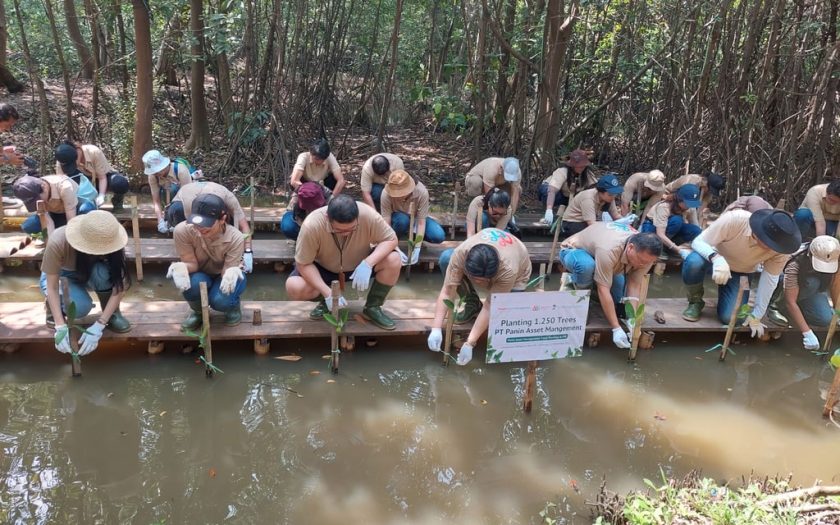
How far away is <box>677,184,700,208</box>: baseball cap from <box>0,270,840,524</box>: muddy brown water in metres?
1.76

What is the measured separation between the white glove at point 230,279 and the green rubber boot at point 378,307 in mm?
979

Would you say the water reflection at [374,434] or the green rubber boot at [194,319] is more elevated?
the green rubber boot at [194,319]

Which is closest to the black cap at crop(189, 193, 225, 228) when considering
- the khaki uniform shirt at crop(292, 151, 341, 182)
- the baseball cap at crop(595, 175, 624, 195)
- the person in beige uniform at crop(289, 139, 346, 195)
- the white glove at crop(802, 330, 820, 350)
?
the person in beige uniform at crop(289, 139, 346, 195)

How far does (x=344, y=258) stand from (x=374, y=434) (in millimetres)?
1347

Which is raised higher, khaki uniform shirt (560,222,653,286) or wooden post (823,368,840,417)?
khaki uniform shirt (560,222,653,286)

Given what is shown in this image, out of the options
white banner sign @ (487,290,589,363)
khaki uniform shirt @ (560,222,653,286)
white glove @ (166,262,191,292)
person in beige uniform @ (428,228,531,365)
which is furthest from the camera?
khaki uniform shirt @ (560,222,653,286)

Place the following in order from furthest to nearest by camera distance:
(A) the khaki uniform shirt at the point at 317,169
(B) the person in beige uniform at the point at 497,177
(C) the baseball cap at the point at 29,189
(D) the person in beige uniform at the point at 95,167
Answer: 1. (A) the khaki uniform shirt at the point at 317,169
2. (B) the person in beige uniform at the point at 497,177
3. (D) the person in beige uniform at the point at 95,167
4. (C) the baseball cap at the point at 29,189

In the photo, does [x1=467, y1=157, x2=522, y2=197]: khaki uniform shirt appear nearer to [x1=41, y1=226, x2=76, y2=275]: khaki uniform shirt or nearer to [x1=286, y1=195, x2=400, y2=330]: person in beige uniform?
[x1=286, y1=195, x2=400, y2=330]: person in beige uniform

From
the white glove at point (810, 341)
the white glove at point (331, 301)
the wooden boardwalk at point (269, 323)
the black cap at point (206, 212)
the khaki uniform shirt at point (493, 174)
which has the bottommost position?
the white glove at point (810, 341)

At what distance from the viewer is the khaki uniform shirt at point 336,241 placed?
4.01 m

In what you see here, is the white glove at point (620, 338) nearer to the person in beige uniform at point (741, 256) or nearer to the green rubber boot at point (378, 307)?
the person in beige uniform at point (741, 256)

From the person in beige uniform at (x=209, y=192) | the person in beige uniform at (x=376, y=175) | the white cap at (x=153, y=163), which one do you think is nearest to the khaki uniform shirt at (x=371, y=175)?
the person in beige uniform at (x=376, y=175)

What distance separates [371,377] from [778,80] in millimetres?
6645

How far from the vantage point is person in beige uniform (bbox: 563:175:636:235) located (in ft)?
19.1
